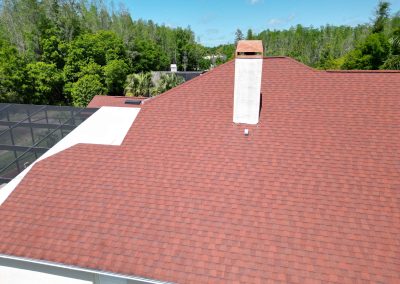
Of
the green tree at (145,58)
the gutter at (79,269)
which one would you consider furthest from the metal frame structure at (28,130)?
the green tree at (145,58)

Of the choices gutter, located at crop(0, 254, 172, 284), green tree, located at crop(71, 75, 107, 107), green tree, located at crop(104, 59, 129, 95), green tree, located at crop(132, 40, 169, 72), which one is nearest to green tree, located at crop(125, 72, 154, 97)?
green tree, located at crop(71, 75, 107, 107)

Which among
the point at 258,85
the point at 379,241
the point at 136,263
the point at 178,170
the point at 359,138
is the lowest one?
the point at 136,263

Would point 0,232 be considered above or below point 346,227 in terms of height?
below

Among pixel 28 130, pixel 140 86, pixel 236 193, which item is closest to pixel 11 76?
pixel 140 86

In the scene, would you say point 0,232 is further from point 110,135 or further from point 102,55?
A: point 102,55

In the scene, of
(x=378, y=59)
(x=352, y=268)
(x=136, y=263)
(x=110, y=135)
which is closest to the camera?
(x=352, y=268)

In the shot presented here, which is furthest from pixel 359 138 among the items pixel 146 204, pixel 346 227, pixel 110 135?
pixel 110 135

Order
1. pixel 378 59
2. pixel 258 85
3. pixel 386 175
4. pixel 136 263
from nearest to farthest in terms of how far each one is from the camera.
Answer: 1. pixel 136 263
2. pixel 386 175
3. pixel 258 85
4. pixel 378 59

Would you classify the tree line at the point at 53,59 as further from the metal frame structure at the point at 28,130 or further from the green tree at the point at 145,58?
the metal frame structure at the point at 28,130
